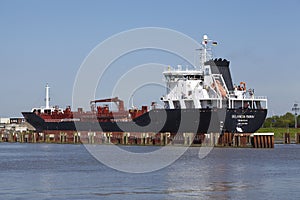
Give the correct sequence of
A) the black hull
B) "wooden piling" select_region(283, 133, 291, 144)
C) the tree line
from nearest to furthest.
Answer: the black hull
"wooden piling" select_region(283, 133, 291, 144)
the tree line

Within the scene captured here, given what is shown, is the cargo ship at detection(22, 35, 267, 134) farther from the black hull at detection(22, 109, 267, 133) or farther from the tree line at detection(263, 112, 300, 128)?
the tree line at detection(263, 112, 300, 128)

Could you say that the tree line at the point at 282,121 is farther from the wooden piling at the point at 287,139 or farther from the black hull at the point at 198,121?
the black hull at the point at 198,121

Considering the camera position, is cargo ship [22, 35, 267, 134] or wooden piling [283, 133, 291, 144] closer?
cargo ship [22, 35, 267, 134]

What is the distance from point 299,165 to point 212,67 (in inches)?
1020

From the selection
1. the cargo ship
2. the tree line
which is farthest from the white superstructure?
the tree line

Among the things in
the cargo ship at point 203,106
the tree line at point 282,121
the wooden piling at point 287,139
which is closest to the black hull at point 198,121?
the cargo ship at point 203,106

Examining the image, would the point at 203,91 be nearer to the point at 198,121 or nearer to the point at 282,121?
the point at 198,121

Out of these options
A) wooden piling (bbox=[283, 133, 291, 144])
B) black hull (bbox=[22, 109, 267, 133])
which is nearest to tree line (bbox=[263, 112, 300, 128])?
wooden piling (bbox=[283, 133, 291, 144])

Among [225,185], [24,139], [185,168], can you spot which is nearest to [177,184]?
[225,185]

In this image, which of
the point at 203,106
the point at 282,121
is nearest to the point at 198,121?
the point at 203,106

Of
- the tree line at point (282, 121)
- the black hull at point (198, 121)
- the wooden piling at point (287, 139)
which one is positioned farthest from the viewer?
the tree line at point (282, 121)

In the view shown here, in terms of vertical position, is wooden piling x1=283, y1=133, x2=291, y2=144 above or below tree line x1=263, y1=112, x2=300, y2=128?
below

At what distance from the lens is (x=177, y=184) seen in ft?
101

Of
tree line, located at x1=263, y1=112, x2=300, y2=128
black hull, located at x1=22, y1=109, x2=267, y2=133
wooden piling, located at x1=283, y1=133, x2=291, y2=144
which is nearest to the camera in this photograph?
black hull, located at x1=22, y1=109, x2=267, y2=133
